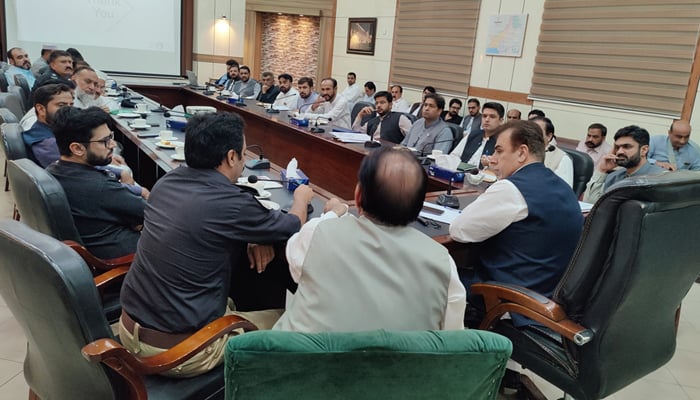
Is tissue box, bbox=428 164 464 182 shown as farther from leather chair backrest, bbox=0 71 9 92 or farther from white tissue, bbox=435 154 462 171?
leather chair backrest, bbox=0 71 9 92

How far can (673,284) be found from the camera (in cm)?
147

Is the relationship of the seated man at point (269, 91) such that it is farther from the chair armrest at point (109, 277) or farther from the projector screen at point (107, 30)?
the chair armrest at point (109, 277)

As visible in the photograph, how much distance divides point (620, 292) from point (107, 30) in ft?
32.3

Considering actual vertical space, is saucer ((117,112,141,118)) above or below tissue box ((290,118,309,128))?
below

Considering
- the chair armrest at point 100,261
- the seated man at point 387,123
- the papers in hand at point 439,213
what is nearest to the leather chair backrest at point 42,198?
the chair armrest at point 100,261

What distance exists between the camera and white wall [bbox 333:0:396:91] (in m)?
8.44

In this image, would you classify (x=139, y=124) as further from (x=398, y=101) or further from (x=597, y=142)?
(x=398, y=101)

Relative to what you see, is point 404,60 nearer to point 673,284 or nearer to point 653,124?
point 653,124

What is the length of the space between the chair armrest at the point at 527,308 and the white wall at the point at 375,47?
717cm

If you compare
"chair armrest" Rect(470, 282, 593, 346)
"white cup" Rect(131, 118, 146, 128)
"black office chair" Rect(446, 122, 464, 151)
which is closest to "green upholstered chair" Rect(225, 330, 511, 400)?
"chair armrest" Rect(470, 282, 593, 346)

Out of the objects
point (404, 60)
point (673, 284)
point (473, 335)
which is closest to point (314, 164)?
point (673, 284)

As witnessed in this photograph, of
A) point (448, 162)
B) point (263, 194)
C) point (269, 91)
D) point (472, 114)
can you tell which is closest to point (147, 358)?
point (263, 194)

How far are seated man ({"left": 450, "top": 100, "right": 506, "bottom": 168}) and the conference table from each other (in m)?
0.93

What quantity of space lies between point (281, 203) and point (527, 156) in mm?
1018
